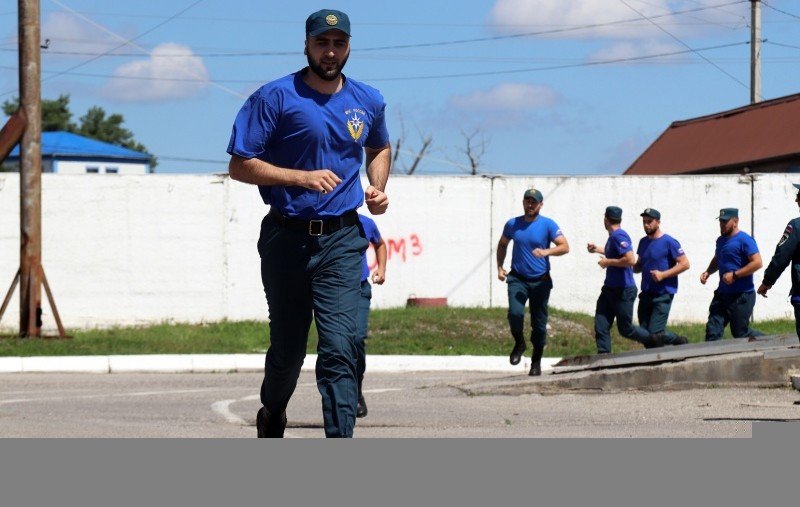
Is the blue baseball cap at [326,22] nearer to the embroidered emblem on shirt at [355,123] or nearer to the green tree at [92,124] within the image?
the embroidered emblem on shirt at [355,123]

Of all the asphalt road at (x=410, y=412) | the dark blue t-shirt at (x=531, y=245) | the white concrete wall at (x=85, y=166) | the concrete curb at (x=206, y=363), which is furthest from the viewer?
the white concrete wall at (x=85, y=166)

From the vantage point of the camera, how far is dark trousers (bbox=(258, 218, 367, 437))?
687 centimetres

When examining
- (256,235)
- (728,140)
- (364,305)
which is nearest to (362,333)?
(364,305)

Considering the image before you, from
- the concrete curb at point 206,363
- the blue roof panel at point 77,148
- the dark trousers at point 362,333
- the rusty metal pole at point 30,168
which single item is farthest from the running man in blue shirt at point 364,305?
the blue roof panel at point 77,148

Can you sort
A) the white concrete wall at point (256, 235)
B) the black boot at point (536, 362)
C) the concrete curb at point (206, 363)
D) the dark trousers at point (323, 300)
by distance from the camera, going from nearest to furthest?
1. the dark trousers at point (323, 300)
2. the black boot at point (536, 362)
3. the concrete curb at point (206, 363)
4. the white concrete wall at point (256, 235)

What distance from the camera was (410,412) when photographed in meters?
11.9

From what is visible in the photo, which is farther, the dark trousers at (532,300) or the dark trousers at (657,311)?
the dark trousers at (657,311)

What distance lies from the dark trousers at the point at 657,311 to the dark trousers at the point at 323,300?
9.54 metres

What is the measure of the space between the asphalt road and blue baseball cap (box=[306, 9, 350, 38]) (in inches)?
142

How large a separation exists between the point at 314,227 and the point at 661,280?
9.72 metres

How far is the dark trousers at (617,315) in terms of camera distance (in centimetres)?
1617

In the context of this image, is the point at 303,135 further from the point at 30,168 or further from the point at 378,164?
the point at 30,168

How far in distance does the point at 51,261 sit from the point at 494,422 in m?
14.7

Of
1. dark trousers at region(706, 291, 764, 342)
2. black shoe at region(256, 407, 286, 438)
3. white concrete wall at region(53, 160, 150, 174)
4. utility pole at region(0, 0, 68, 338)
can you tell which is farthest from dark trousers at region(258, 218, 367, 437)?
white concrete wall at region(53, 160, 150, 174)
